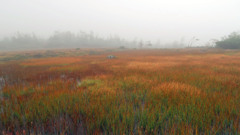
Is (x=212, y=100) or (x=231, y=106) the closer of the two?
(x=231, y=106)

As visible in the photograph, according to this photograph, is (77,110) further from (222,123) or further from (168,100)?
(222,123)

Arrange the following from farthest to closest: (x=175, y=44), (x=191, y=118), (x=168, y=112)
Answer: (x=175, y=44), (x=168, y=112), (x=191, y=118)

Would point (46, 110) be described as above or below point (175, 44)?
below

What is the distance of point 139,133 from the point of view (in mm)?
1839

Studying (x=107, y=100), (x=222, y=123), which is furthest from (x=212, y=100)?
(x=107, y=100)

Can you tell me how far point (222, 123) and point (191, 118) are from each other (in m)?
0.51

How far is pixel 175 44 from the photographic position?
162 meters

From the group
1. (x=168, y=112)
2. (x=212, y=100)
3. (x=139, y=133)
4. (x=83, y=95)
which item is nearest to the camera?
(x=139, y=133)

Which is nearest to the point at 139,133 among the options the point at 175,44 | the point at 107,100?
the point at 107,100

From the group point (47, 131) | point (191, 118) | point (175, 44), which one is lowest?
point (47, 131)

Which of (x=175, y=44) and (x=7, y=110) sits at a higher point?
(x=175, y=44)

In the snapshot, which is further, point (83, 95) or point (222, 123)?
point (83, 95)

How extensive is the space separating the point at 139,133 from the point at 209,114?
1724mm

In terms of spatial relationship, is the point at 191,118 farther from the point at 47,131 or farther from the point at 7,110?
the point at 7,110
